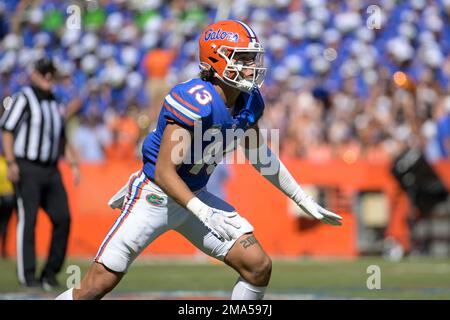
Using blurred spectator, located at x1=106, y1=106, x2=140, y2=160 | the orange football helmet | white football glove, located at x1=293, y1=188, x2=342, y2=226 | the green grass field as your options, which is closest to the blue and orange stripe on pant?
the orange football helmet

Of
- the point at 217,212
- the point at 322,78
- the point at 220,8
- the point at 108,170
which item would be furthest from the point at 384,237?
the point at 217,212

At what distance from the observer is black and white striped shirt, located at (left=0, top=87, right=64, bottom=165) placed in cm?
832

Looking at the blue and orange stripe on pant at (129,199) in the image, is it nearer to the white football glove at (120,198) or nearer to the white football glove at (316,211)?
the white football glove at (120,198)

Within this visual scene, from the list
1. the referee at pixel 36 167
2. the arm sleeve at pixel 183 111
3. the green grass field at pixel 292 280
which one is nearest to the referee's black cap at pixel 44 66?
the referee at pixel 36 167

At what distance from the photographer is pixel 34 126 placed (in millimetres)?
8383

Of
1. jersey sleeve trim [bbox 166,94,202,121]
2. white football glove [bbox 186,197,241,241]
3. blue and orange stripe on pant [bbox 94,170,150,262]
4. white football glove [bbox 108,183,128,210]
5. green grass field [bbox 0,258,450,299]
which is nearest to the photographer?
white football glove [bbox 186,197,241,241]

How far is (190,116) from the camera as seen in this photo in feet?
15.7

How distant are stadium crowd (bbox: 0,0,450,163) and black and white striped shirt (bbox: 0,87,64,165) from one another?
399 cm

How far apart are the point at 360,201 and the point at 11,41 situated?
21.8ft

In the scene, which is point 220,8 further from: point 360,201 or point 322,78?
point 360,201

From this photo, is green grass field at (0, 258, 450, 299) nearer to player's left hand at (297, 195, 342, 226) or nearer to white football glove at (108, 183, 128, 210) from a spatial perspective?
player's left hand at (297, 195, 342, 226)

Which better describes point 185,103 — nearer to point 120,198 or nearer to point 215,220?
point 215,220

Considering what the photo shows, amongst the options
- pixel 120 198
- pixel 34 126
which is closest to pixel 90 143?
pixel 34 126
